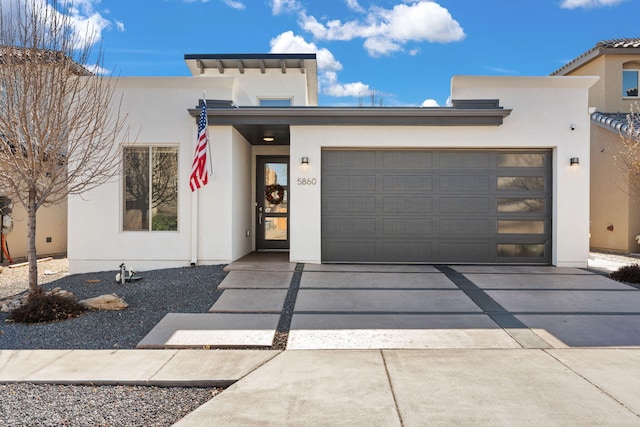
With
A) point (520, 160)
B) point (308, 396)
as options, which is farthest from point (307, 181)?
point (308, 396)

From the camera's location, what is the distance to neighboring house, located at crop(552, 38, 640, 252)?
38.0ft

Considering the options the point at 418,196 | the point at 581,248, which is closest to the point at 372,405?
the point at 418,196

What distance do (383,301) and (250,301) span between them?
1.93 metres

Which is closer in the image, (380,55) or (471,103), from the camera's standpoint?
(471,103)

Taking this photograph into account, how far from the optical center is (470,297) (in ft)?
20.4

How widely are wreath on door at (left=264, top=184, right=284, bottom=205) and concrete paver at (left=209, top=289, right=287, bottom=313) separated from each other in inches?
194

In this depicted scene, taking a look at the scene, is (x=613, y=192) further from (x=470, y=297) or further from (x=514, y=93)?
(x=470, y=297)

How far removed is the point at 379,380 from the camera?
11.3ft

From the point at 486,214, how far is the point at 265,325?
237 inches

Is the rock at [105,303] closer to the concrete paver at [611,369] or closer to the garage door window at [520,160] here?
the concrete paver at [611,369]

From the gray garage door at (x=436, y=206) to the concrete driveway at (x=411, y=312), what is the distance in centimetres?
96

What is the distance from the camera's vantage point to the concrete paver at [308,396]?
2.84 m

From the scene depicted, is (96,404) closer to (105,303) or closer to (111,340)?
(111,340)

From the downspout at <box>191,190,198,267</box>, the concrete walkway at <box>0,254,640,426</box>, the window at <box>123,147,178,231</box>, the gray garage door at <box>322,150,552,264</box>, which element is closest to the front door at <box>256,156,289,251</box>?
the gray garage door at <box>322,150,552,264</box>
